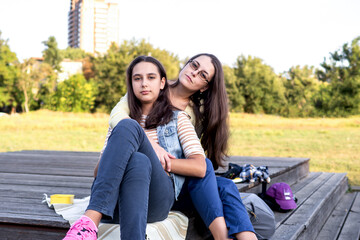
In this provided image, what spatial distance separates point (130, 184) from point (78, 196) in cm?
111

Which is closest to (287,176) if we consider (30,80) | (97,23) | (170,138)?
(170,138)

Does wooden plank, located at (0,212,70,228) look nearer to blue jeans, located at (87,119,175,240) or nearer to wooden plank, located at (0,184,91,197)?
blue jeans, located at (87,119,175,240)

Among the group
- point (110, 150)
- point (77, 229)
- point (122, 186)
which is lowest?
point (77, 229)

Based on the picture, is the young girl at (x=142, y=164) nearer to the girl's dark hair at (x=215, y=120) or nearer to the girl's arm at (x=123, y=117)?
the girl's arm at (x=123, y=117)

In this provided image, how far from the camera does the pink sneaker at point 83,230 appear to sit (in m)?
1.71

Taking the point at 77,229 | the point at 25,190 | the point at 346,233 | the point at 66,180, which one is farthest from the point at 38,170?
the point at 346,233

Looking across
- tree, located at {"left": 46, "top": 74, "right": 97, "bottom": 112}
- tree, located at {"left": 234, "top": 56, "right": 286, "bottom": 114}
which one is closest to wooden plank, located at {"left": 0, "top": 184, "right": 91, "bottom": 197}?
tree, located at {"left": 46, "top": 74, "right": 97, "bottom": 112}

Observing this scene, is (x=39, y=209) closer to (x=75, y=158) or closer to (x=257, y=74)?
(x=75, y=158)

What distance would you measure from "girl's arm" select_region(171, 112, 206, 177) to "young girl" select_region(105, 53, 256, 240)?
2.0 inches

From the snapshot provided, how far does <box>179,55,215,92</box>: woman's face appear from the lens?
2.61 meters

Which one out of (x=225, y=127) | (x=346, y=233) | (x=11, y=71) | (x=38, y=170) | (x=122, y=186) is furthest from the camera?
(x=11, y=71)

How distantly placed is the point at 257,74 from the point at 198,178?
33778mm

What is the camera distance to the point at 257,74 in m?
35.0

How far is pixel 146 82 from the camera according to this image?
93.2 inches
